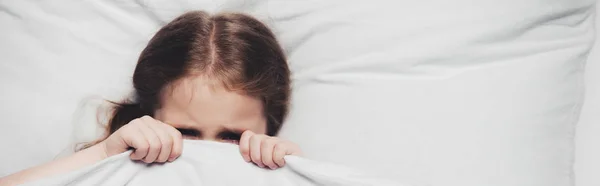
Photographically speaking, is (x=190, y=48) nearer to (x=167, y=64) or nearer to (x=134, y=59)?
(x=167, y=64)

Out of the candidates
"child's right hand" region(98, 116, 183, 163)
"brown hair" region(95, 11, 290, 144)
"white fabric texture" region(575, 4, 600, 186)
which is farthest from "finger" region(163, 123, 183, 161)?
"white fabric texture" region(575, 4, 600, 186)

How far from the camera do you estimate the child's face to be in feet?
2.82

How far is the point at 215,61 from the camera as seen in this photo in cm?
89

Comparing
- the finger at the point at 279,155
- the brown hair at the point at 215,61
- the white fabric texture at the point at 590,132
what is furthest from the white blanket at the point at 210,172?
the white fabric texture at the point at 590,132

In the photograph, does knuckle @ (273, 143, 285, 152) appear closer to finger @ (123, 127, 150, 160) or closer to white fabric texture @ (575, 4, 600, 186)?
finger @ (123, 127, 150, 160)

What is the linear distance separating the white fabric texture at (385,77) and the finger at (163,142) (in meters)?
0.22

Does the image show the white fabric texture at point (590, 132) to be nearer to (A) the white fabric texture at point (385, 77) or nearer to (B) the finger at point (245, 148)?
(A) the white fabric texture at point (385, 77)

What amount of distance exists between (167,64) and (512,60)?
1.45ft

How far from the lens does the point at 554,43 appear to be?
3.07 feet

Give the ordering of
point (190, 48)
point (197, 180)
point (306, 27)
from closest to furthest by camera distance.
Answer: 1. point (197, 180)
2. point (190, 48)
3. point (306, 27)

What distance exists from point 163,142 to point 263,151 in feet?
0.36

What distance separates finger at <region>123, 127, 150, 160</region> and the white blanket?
10 millimetres

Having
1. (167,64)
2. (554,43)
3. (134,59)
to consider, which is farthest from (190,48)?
(554,43)

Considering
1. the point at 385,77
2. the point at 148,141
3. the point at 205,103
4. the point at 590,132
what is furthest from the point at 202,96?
the point at 590,132
